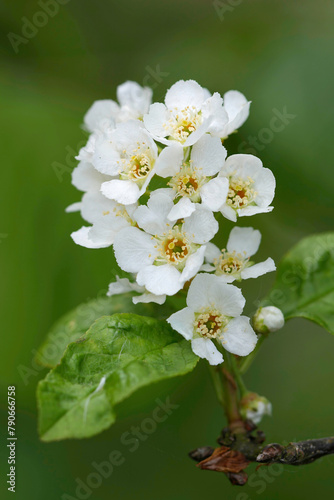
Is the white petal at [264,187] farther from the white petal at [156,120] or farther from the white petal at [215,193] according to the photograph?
the white petal at [156,120]

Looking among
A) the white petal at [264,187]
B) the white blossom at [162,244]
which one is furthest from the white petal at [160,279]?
the white petal at [264,187]

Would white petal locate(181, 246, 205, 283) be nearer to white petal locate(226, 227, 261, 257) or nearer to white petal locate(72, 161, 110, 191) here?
white petal locate(226, 227, 261, 257)

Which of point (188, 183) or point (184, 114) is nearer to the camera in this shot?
point (188, 183)

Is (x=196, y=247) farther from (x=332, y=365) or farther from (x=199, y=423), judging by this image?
(x=332, y=365)

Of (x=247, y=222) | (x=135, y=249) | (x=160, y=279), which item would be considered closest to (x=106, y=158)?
(x=135, y=249)

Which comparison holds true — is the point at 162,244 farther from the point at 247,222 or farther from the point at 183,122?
the point at 247,222

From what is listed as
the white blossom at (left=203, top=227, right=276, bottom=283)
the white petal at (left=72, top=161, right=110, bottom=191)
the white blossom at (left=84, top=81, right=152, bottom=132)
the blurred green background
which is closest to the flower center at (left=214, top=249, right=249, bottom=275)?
the white blossom at (left=203, top=227, right=276, bottom=283)

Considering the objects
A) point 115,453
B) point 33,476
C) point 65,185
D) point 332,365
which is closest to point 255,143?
point 65,185
